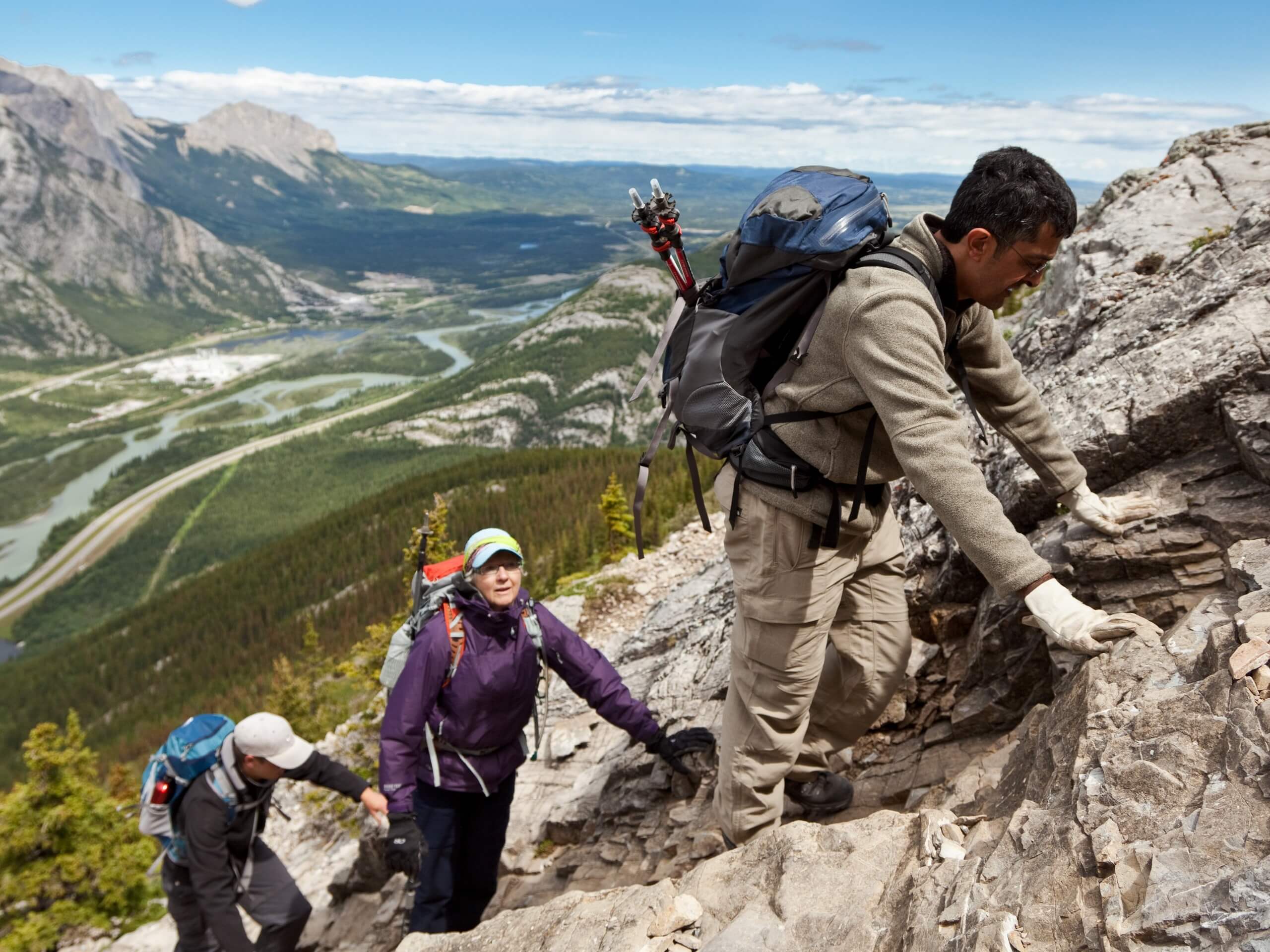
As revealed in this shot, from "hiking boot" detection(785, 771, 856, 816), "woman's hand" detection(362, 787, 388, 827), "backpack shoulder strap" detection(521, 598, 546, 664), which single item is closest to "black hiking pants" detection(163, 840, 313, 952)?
"woman's hand" detection(362, 787, 388, 827)

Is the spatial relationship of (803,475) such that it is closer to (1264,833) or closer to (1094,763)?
(1094,763)

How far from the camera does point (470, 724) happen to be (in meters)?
7.00

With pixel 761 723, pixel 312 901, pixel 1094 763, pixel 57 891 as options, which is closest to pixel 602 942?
pixel 761 723

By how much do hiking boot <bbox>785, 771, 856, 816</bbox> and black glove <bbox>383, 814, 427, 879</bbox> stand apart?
3.15m

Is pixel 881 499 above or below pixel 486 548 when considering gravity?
above

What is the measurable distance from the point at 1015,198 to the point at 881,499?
1989 mm

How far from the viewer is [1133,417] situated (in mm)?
6180

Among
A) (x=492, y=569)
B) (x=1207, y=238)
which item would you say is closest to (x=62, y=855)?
(x=492, y=569)

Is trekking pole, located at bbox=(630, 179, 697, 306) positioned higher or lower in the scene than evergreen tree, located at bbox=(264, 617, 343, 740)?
higher

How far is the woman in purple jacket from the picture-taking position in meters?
6.74

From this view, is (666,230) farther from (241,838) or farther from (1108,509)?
(241,838)

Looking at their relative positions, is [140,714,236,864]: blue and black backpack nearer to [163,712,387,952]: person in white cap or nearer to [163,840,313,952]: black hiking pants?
[163,712,387,952]: person in white cap

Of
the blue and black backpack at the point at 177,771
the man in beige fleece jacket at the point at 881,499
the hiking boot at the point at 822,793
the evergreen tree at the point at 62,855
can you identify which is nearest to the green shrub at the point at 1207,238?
the man in beige fleece jacket at the point at 881,499

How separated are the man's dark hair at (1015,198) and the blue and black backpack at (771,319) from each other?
1.33 ft
